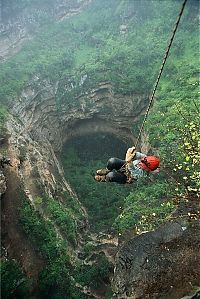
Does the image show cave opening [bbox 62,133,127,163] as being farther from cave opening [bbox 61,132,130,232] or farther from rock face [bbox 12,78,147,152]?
rock face [bbox 12,78,147,152]

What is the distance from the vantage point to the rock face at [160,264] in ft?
30.8

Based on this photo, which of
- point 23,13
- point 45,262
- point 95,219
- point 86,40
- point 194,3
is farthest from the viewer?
point 23,13

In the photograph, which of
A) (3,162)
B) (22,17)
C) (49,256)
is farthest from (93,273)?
(22,17)

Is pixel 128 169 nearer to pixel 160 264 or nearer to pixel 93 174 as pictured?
pixel 160 264

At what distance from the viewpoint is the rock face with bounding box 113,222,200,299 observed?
9398mm

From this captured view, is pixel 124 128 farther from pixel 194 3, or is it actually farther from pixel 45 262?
pixel 45 262

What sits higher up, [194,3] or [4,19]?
[4,19]

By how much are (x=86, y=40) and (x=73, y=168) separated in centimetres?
1486

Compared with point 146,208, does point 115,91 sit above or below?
above

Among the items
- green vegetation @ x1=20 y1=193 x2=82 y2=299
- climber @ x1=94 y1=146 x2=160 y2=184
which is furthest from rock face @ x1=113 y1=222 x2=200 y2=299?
green vegetation @ x1=20 y1=193 x2=82 y2=299

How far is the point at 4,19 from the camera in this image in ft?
110

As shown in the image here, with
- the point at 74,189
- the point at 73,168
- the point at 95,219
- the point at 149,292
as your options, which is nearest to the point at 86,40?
the point at 73,168

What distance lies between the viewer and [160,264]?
10086mm

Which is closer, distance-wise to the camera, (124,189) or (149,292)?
(149,292)
